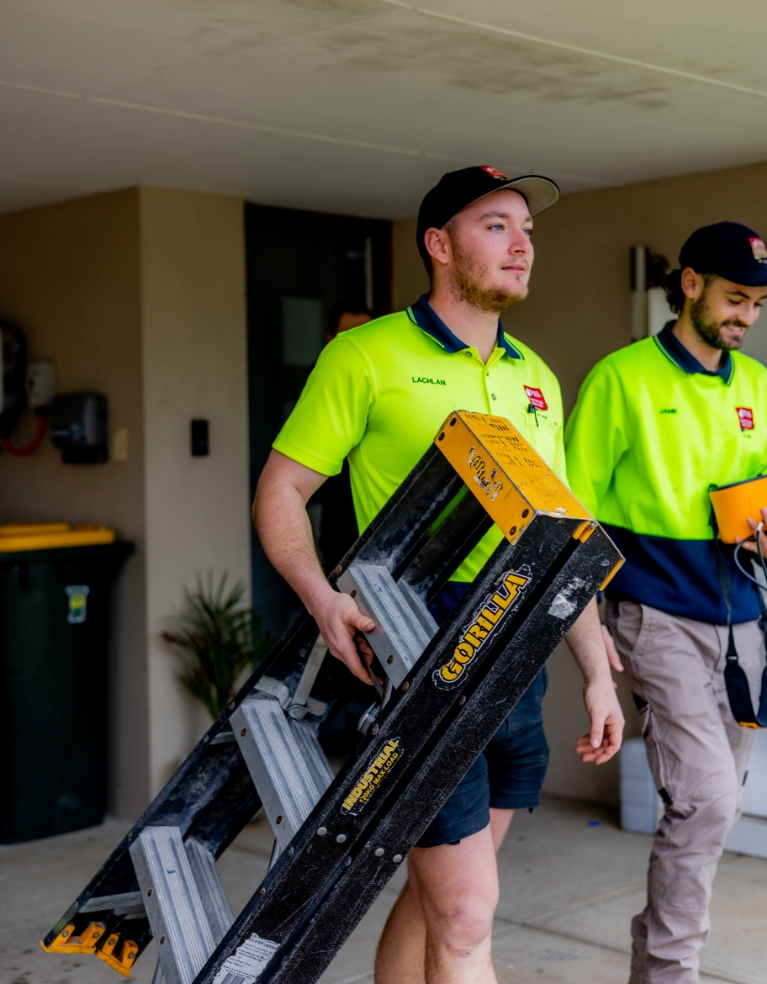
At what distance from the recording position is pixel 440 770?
6.44ft

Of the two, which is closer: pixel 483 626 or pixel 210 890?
pixel 483 626

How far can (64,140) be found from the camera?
425 centimetres

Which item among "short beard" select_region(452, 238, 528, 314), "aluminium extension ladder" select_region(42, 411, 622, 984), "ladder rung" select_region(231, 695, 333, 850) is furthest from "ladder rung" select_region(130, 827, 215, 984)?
"short beard" select_region(452, 238, 528, 314)

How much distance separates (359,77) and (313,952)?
2.42m

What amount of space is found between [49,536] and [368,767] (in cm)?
325

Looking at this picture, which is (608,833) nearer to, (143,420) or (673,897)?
(673,897)

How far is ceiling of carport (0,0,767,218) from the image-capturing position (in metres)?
3.02

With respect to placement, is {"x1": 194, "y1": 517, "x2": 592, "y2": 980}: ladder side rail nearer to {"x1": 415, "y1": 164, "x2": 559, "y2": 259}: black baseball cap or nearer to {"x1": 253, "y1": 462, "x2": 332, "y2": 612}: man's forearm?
{"x1": 253, "y1": 462, "x2": 332, "y2": 612}: man's forearm

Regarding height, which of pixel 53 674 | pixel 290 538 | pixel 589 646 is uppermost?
pixel 290 538

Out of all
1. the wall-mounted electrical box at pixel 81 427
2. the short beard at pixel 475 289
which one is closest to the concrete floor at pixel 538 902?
the wall-mounted electrical box at pixel 81 427

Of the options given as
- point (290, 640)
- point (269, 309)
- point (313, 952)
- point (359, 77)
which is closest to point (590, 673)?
point (290, 640)

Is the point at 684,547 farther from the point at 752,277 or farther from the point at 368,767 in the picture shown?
the point at 368,767

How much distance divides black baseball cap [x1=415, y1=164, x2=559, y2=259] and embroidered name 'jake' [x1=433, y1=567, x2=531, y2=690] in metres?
0.87

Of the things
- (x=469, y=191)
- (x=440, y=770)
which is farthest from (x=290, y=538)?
(x=469, y=191)
